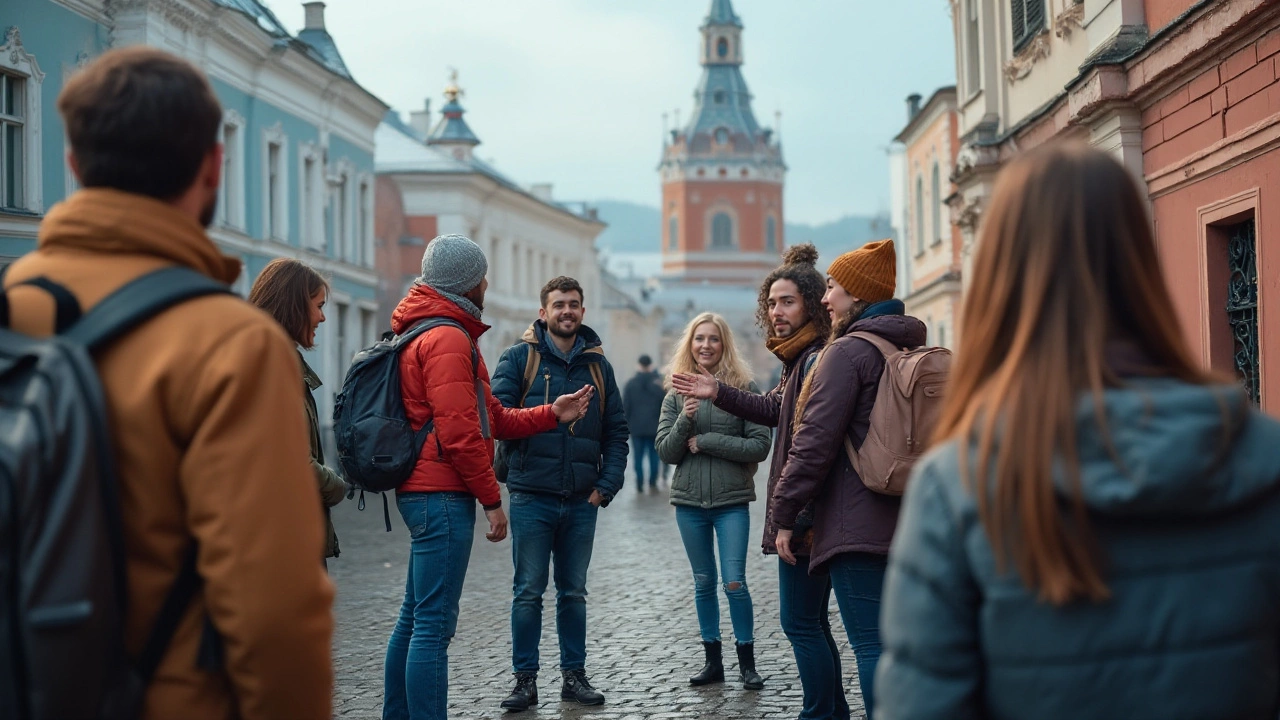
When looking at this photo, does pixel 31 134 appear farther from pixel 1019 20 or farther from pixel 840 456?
pixel 840 456

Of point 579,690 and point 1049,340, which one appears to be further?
point 579,690

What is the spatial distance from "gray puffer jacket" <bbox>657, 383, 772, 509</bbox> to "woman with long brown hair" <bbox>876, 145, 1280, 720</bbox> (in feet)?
17.1

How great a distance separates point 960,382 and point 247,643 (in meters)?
1.20

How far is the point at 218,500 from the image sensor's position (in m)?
2.46

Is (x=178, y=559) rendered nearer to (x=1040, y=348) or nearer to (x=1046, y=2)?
(x=1040, y=348)

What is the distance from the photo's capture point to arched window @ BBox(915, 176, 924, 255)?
3506 centimetres

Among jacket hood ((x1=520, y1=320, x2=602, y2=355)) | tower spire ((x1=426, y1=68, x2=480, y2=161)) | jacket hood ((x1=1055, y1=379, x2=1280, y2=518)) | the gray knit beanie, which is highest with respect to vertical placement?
tower spire ((x1=426, y1=68, x2=480, y2=161))

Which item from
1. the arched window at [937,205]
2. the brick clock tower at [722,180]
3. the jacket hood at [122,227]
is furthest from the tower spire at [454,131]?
the brick clock tower at [722,180]

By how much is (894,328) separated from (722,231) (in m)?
122

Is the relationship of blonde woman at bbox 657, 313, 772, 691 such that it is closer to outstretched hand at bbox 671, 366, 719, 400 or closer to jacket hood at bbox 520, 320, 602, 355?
jacket hood at bbox 520, 320, 602, 355

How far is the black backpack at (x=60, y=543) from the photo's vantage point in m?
2.26

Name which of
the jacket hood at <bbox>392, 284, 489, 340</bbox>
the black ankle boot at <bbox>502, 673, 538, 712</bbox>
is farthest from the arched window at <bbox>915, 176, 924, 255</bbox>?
the jacket hood at <bbox>392, 284, 489, 340</bbox>

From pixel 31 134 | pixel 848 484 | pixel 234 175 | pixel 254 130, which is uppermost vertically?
pixel 254 130

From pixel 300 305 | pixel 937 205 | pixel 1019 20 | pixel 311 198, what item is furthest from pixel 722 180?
pixel 300 305
